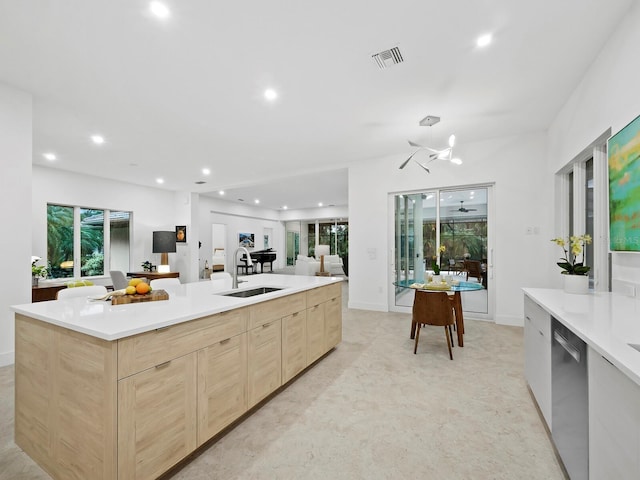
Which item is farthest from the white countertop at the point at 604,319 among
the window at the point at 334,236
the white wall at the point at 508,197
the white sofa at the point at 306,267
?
the window at the point at 334,236

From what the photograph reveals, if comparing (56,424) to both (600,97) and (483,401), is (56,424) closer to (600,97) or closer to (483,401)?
(483,401)

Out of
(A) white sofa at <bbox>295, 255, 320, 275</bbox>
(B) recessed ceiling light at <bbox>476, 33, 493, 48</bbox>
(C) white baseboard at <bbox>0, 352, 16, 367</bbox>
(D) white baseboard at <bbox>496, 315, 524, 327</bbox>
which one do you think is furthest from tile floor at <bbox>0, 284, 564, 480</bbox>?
(A) white sofa at <bbox>295, 255, 320, 275</bbox>

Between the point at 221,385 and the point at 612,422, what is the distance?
1.81 meters

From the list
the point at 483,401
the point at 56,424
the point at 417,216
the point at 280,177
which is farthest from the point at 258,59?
the point at 280,177

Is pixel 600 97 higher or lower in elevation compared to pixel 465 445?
higher

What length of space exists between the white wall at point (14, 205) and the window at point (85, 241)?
3515mm

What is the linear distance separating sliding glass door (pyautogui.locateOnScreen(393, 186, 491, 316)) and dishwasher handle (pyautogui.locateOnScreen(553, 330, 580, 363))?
290 centimetres

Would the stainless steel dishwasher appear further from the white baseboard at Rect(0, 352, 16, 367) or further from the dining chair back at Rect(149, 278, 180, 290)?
the white baseboard at Rect(0, 352, 16, 367)

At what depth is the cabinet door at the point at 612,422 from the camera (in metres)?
0.88

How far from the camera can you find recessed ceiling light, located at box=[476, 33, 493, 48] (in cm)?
232

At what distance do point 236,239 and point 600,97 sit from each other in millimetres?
10842

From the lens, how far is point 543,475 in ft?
5.10

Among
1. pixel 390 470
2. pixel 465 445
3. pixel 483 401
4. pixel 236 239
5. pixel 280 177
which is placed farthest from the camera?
pixel 236 239

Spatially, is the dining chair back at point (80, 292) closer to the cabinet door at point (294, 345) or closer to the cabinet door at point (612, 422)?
the cabinet door at point (294, 345)
